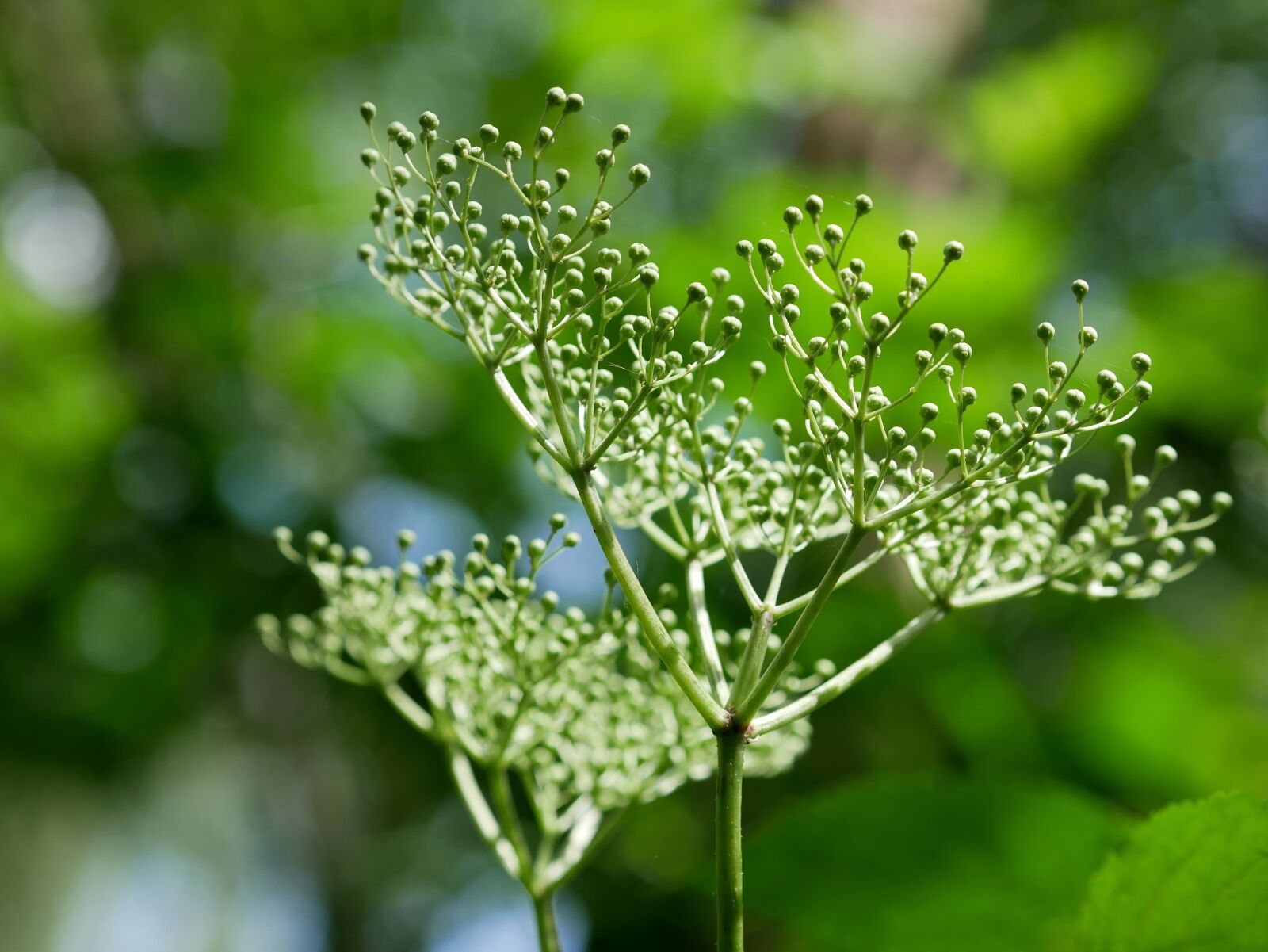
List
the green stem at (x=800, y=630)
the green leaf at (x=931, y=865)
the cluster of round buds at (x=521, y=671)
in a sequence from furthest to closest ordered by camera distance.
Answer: the green leaf at (x=931, y=865) < the cluster of round buds at (x=521, y=671) < the green stem at (x=800, y=630)

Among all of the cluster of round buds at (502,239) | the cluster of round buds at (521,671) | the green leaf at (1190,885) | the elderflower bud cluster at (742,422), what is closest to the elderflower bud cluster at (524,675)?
the cluster of round buds at (521,671)

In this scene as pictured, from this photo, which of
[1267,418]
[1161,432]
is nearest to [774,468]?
[1267,418]

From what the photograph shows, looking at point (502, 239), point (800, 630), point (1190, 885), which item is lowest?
point (1190, 885)

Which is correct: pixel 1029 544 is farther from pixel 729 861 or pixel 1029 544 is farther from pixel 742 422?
pixel 729 861

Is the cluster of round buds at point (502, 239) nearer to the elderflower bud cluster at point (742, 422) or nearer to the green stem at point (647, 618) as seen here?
the elderflower bud cluster at point (742, 422)

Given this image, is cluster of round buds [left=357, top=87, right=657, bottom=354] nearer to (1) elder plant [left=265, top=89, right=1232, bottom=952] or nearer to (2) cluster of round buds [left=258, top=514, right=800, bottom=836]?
(1) elder plant [left=265, top=89, right=1232, bottom=952]

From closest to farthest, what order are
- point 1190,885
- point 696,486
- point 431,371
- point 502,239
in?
point 502,239, point 1190,885, point 696,486, point 431,371

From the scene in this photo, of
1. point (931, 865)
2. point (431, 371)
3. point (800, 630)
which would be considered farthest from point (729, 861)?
point (431, 371)

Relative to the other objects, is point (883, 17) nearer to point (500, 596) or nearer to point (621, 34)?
point (621, 34)
